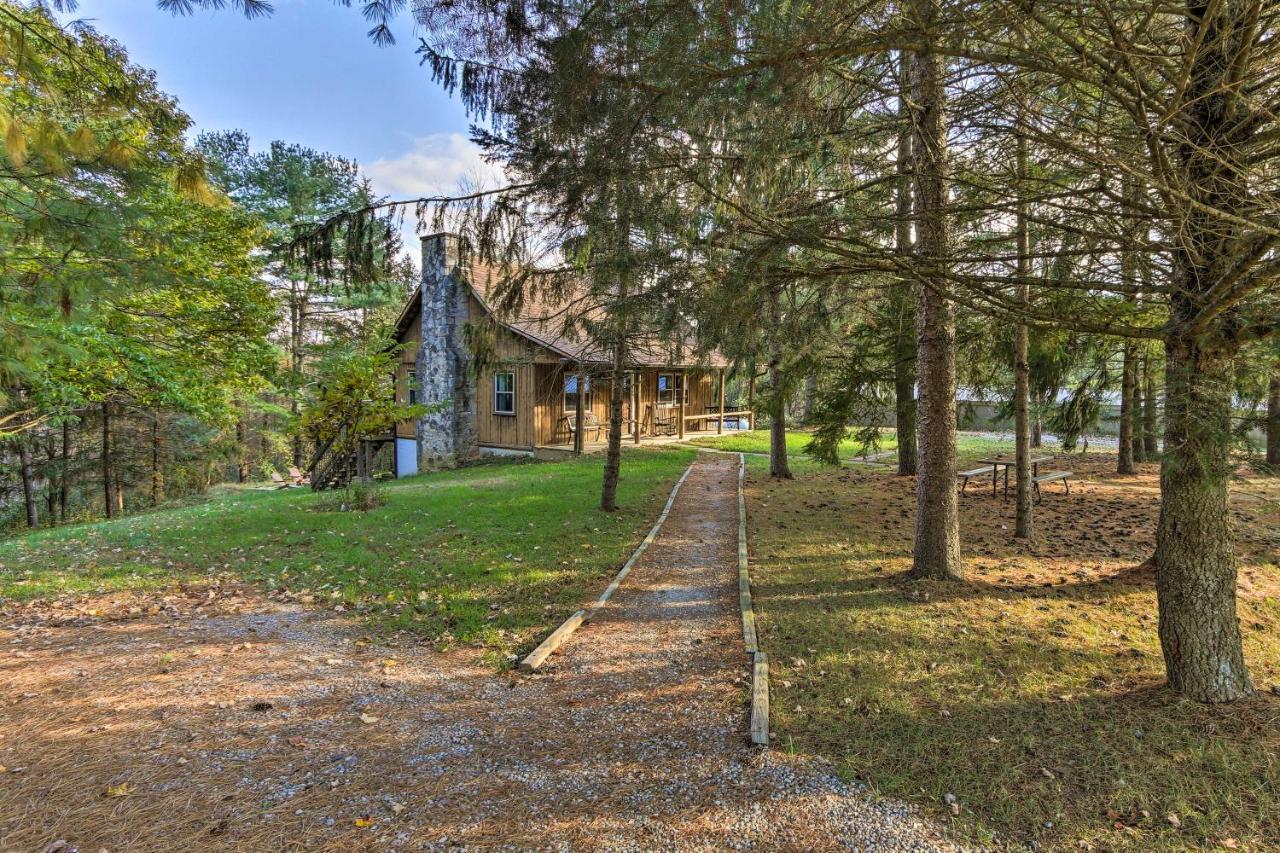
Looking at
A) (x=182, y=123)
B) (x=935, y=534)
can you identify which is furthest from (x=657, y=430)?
(x=182, y=123)

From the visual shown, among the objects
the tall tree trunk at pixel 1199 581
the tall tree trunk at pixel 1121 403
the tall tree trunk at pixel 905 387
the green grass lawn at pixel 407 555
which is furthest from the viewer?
the tall tree trunk at pixel 905 387

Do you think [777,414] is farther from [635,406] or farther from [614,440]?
[635,406]

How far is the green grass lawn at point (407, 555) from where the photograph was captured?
5.91 meters

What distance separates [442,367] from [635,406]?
636 centimetres

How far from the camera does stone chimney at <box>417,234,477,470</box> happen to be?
18.3 metres

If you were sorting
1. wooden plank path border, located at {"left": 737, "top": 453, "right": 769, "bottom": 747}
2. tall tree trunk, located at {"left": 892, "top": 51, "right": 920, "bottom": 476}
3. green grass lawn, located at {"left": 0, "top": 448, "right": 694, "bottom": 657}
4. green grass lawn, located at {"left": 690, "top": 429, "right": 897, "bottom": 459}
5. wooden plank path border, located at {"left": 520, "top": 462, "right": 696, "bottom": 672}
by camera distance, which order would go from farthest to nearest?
green grass lawn, located at {"left": 690, "top": 429, "right": 897, "bottom": 459}, green grass lawn, located at {"left": 0, "top": 448, "right": 694, "bottom": 657}, tall tree trunk, located at {"left": 892, "top": 51, "right": 920, "bottom": 476}, wooden plank path border, located at {"left": 520, "top": 462, "right": 696, "bottom": 672}, wooden plank path border, located at {"left": 737, "top": 453, "right": 769, "bottom": 747}

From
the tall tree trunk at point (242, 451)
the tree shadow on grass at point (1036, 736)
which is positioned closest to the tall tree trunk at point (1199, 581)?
the tree shadow on grass at point (1036, 736)

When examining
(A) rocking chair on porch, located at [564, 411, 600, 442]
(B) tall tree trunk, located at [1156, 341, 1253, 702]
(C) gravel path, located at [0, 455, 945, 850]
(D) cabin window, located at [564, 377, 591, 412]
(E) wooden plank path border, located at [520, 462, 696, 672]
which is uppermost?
(D) cabin window, located at [564, 377, 591, 412]

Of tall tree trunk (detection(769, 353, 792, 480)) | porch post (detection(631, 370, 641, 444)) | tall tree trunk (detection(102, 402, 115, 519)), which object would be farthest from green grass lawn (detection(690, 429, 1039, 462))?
tall tree trunk (detection(102, 402, 115, 519))

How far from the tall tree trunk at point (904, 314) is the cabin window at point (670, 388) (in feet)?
33.4

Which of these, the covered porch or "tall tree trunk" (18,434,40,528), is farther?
"tall tree trunk" (18,434,40,528)

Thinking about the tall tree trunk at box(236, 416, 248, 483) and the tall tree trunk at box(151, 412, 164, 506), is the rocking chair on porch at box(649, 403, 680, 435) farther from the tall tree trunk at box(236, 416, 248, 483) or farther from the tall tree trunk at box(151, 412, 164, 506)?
the tall tree trunk at box(151, 412, 164, 506)

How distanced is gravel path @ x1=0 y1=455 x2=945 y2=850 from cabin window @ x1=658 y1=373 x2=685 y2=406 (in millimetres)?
17128

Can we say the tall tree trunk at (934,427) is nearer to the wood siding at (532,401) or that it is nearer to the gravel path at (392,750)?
the gravel path at (392,750)
